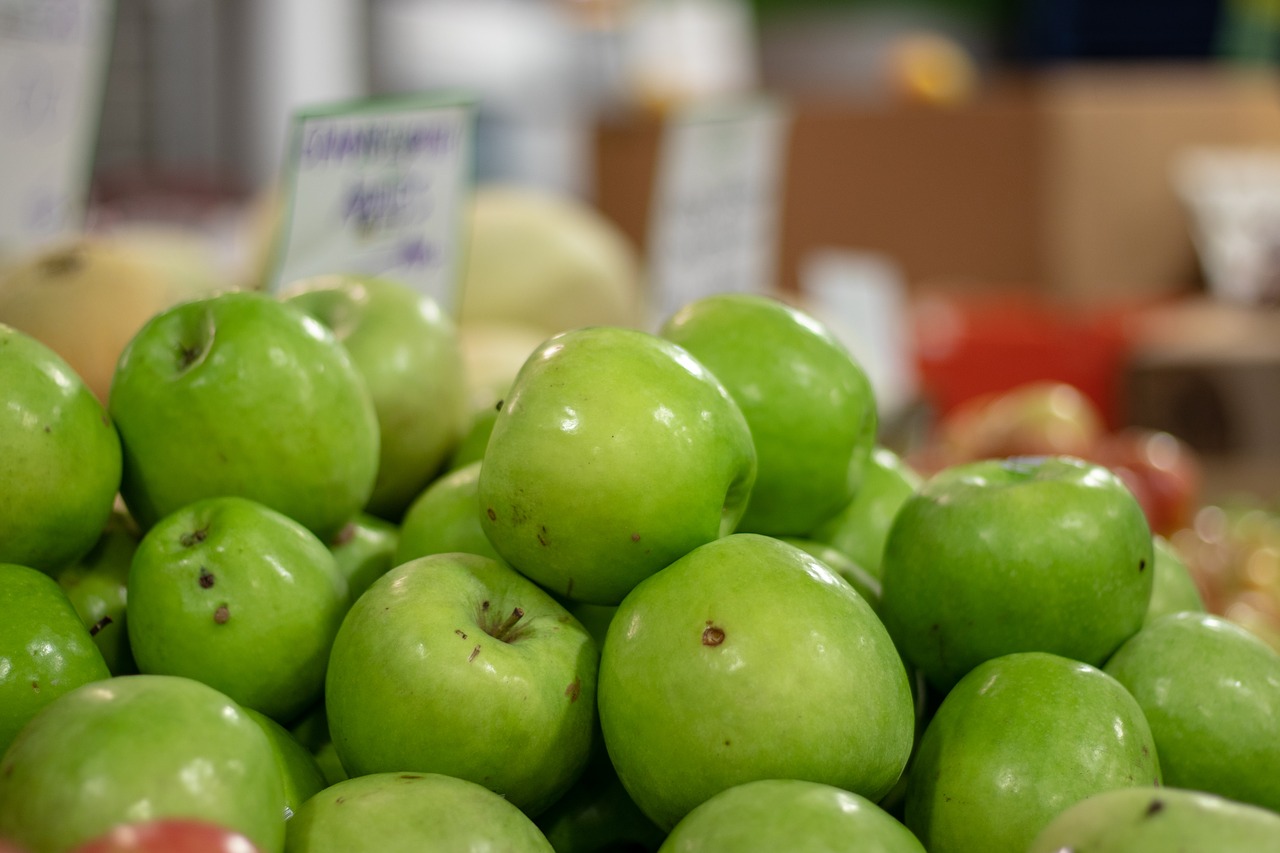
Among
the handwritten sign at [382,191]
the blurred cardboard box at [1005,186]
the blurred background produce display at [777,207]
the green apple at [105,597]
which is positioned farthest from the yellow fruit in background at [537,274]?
the blurred cardboard box at [1005,186]

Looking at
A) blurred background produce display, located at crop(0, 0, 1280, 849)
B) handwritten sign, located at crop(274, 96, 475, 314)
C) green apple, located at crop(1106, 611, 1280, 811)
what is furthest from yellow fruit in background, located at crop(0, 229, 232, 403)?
green apple, located at crop(1106, 611, 1280, 811)

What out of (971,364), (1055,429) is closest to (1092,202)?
(971,364)

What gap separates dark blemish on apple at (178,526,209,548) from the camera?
802 millimetres

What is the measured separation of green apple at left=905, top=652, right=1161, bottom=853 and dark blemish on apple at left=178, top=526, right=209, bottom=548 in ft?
1.58

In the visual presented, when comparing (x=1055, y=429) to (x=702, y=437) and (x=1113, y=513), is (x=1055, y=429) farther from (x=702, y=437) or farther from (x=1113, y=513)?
(x=702, y=437)

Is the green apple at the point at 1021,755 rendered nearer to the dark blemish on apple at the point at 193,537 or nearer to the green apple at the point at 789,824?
the green apple at the point at 789,824

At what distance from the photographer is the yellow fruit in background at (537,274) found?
212 cm

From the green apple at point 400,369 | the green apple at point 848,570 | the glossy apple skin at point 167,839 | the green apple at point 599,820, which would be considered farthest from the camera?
the green apple at point 400,369

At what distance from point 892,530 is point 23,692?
0.58 metres

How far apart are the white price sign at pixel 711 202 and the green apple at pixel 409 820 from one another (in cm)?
128

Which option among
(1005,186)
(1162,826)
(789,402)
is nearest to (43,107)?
(789,402)

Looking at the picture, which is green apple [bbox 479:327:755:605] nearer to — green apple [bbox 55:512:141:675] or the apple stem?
the apple stem

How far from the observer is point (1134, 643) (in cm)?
87

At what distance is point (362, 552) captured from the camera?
958 mm
